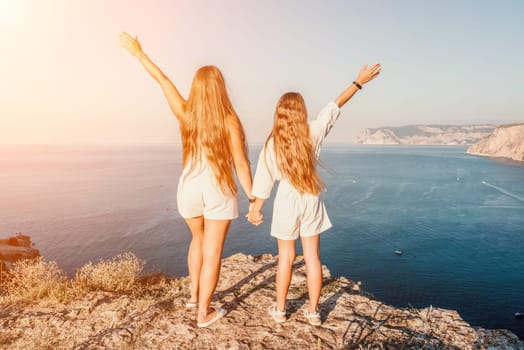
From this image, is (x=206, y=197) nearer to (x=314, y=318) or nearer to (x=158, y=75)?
(x=158, y=75)

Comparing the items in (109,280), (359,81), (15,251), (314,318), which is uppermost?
(359,81)

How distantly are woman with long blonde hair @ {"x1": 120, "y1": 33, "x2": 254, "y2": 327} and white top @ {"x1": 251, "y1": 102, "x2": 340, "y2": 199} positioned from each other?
0.42 ft

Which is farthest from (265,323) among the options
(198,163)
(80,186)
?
(80,186)

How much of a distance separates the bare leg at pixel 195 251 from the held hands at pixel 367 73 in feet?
8.09

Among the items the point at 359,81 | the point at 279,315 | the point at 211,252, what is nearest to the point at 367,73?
the point at 359,81

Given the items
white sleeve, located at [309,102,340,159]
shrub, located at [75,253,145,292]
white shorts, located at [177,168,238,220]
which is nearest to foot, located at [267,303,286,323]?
white shorts, located at [177,168,238,220]

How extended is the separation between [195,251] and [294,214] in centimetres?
134

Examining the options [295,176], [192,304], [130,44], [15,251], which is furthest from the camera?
[15,251]

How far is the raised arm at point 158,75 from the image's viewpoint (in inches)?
131

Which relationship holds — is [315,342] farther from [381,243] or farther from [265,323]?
[381,243]

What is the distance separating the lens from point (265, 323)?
383 centimetres

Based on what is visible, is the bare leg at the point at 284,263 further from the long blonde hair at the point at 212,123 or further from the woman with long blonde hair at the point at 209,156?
the long blonde hair at the point at 212,123

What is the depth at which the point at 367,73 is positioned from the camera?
3.58m

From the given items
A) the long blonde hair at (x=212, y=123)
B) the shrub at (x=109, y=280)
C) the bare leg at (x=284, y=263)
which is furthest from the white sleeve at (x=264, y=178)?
the shrub at (x=109, y=280)
